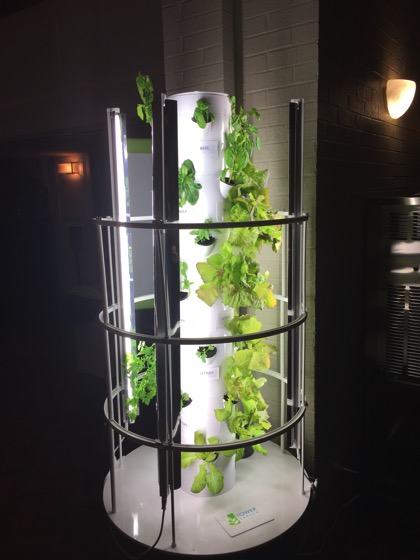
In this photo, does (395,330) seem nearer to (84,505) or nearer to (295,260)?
(295,260)

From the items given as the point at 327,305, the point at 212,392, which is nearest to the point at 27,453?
the point at 212,392

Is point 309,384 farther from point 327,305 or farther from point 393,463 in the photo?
point 393,463

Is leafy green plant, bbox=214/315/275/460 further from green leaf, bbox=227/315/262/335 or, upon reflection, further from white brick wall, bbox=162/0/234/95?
white brick wall, bbox=162/0/234/95

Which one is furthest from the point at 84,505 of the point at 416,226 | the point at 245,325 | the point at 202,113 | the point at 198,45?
the point at 198,45

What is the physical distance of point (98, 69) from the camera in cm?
311

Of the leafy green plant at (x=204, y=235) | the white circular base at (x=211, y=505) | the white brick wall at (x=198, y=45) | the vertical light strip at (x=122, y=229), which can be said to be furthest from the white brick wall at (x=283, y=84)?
the vertical light strip at (x=122, y=229)

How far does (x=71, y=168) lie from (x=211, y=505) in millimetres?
2566

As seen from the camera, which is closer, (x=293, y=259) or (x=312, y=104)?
(x=293, y=259)

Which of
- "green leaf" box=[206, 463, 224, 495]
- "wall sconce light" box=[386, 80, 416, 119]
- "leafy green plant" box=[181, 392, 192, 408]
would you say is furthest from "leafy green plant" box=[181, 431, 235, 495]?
"wall sconce light" box=[386, 80, 416, 119]

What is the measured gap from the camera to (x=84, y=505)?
233cm

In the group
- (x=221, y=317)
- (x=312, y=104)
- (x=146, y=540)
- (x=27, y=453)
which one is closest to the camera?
(x=146, y=540)

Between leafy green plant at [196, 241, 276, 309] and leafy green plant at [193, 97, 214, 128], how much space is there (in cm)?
39

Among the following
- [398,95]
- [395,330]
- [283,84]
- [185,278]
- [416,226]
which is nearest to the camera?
[185,278]

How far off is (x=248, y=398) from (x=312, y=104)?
111cm
